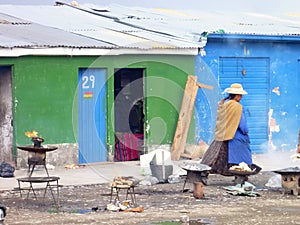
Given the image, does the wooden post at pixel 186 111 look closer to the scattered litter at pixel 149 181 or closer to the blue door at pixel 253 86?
the blue door at pixel 253 86

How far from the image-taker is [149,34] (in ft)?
66.7

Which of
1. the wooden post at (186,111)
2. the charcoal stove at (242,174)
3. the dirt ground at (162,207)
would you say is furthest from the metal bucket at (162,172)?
the wooden post at (186,111)

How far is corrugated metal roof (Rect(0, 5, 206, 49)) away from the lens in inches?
762

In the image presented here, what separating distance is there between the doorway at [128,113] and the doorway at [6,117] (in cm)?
253

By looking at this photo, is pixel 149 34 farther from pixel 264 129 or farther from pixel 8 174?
pixel 8 174

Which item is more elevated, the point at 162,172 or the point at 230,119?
the point at 230,119

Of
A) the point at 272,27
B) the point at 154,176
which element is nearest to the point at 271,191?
the point at 154,176

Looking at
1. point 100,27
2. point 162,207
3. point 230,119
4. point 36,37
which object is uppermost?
A: point 100,27

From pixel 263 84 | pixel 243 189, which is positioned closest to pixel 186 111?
pixel 263 84

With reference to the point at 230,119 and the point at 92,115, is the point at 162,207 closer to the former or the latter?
the point at 230,119

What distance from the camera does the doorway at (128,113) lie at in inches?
775

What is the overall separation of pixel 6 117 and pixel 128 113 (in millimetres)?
3077

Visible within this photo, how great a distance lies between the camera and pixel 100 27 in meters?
20.6

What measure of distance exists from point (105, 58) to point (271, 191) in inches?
218
